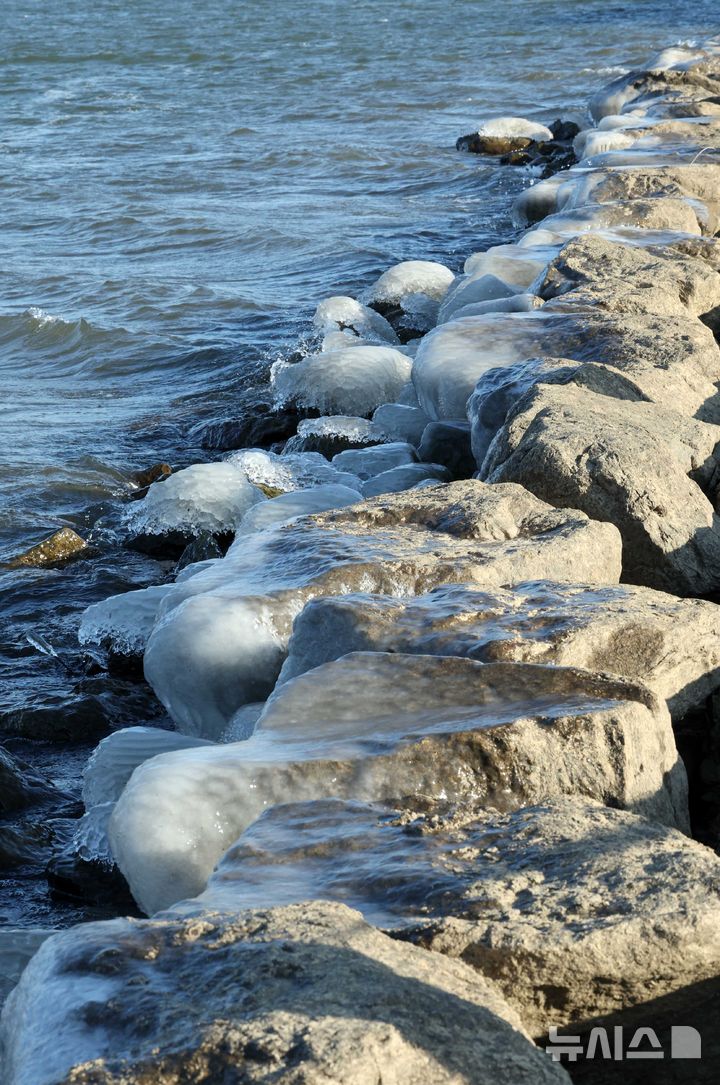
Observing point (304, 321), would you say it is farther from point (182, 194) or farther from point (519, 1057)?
point (519, 1057)

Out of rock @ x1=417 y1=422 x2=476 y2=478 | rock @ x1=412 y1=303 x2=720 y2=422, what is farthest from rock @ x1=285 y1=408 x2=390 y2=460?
rock @ x1=417 y1=422 x2=476 y2=478

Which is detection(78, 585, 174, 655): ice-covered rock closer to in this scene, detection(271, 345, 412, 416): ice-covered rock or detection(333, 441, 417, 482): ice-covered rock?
detection(333, 441, 417, 482): ice-covered rock

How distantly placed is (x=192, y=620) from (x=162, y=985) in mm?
1623

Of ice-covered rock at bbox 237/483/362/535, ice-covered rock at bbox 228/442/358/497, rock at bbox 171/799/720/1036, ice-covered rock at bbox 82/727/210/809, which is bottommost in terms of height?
ice-covered rock at bbox 228/442/358/497

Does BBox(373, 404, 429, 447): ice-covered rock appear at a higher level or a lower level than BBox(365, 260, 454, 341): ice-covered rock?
higher

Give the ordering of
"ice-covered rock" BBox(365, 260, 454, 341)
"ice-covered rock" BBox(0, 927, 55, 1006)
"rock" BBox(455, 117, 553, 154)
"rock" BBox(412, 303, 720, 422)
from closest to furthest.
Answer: "ice-covered rock" BBox(0, 927, 55, 1006) < "rock" BBox(412, 303, 720, 422) < "ice-covered rock" BBox(365, 260, 454, 341) < "rock" BBox(455, 117, 553, 154)

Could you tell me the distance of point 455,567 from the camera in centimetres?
311

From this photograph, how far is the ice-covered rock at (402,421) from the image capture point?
557cm

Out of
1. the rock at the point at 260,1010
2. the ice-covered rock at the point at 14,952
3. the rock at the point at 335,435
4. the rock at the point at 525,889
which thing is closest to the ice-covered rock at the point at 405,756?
the rock at the point at 525,889

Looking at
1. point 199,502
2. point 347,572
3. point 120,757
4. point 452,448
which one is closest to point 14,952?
point 120,757

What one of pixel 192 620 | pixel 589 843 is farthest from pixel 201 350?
pixel 589 843

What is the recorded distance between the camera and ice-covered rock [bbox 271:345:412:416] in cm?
618

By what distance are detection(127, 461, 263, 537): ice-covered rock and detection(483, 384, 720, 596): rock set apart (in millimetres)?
1774

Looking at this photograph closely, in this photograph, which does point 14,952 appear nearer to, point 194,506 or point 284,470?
Answer: point 194,506
